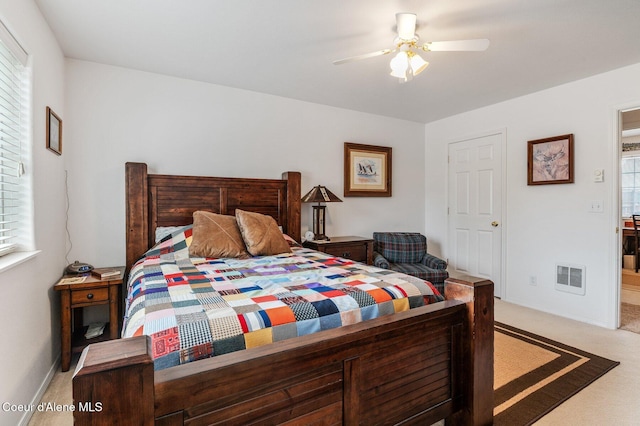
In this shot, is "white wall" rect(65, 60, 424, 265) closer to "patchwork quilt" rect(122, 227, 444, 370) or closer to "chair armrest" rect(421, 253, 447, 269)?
"chair armrest" rect(421, 253, 447, 269)

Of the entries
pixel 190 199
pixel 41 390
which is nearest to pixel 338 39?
pixel 190 199

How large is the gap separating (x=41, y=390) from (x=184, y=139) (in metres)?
2.19

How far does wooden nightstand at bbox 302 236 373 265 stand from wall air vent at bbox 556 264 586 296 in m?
1.96

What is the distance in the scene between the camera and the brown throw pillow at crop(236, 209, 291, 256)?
8.50 ft

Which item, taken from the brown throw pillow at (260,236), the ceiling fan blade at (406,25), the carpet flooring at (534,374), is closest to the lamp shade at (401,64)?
the ceiling fan blade at (406,25)

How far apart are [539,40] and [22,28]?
130 inches

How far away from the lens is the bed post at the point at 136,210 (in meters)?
2.75

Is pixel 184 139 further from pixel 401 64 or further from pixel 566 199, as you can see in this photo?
pixel 566 199

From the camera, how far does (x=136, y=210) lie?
2.78m

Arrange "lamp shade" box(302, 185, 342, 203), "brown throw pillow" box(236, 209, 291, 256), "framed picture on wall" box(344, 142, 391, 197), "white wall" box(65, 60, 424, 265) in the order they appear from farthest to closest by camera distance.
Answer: "framed picture on wall" box(344, 142, 391, 197) → "lamp shade" box(302, 185, 342, 203) → "white wall" box(65, 60, 424, 265) → "brown throw pillow" box(236, 209, 291, 256)

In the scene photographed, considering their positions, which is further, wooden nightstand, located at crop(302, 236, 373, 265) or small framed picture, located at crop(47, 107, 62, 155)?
wooden nightstand, located at crop(302, 236, 373, 265)

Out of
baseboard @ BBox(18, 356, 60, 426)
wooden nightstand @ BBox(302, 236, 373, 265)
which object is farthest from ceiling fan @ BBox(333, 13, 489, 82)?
baseboard @ BBox(18, 356, 60, 426)

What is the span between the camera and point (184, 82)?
312cm

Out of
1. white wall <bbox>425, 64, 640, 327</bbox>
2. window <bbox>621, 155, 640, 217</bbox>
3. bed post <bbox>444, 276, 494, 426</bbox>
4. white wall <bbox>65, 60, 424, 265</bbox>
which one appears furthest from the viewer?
window <bbox>621, 155, 640, 217</bbox>
